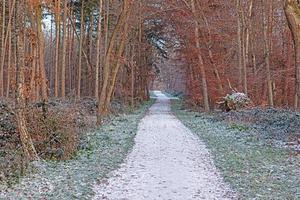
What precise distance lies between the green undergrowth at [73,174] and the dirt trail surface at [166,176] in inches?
11.6

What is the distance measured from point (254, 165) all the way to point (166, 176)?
273 centimetres

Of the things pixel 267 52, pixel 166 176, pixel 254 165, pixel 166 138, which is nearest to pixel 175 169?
pixel 166 176

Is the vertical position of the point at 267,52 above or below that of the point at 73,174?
above

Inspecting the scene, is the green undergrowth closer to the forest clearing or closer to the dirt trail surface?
the forest clearing

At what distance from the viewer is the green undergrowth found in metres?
8.58

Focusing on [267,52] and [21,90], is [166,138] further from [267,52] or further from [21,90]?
[267,52]

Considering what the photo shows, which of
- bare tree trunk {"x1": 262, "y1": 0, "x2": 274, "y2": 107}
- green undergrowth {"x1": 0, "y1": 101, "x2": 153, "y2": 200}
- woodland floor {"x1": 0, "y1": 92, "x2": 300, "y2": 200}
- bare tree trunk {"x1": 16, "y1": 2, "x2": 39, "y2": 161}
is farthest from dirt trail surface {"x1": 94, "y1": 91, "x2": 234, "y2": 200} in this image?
bare tree trunk {"x1": 262, "y1": 0, "x2": 274, "y2": 107}

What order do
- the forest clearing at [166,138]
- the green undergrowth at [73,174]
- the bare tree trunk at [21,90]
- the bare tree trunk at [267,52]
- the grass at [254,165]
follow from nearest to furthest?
the green undergrowth at [73,174] → the grass at [254,165] → the forest clearing at [166,138] → the bare tree trunk at [21,90] → the bare tree trunk at [267,52]

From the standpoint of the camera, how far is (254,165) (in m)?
12.1

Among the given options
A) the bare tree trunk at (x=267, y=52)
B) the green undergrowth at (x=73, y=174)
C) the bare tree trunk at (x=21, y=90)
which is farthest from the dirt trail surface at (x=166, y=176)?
the bare tree trunk at (x=267, y=52)

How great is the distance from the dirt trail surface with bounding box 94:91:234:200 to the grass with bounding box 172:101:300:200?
34cm

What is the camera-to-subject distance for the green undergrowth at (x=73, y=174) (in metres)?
8.58

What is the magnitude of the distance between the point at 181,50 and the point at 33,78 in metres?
24.5

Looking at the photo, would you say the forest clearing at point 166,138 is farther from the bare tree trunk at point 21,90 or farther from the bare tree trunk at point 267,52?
the bare tree trunk at point 267,52
